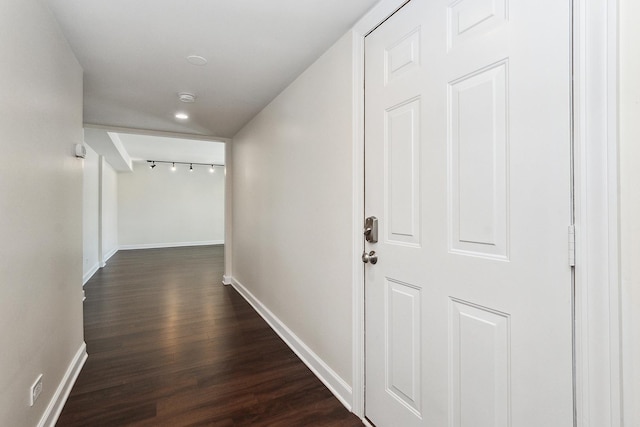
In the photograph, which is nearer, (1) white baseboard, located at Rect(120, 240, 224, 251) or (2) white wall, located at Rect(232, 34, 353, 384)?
(2) white wall, located at Rect(232, 34, 353, 384)

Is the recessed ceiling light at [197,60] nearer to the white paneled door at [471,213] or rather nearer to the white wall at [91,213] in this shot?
the white paneled door at [471,213]

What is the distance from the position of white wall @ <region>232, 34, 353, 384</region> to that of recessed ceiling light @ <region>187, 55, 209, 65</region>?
718 millimetres

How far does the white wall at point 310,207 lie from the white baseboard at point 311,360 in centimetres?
5

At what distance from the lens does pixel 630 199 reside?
0.77 metres

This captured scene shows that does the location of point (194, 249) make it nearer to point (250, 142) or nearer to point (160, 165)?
point (160, 165)

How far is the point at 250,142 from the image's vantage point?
12.2ft

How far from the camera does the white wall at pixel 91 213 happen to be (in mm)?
4992

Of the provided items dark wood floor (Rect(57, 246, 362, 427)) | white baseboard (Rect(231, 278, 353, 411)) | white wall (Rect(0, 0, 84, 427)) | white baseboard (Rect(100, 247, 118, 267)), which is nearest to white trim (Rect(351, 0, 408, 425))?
white baseboard (Rect(231, 278, 353, 411))

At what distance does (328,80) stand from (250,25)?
1.89ft

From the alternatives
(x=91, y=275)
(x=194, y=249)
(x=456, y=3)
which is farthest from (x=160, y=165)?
(x=456, y=3)

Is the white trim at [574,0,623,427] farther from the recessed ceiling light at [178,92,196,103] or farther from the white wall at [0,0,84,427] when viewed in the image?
the recessed ceiling light at [178,92,196,103]

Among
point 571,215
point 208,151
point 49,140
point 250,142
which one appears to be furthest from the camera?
point 208,151

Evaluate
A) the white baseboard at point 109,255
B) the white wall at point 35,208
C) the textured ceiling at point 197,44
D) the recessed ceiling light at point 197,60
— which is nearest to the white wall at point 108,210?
the white baseboard at point 109,255

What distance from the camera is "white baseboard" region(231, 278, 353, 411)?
1877mm
